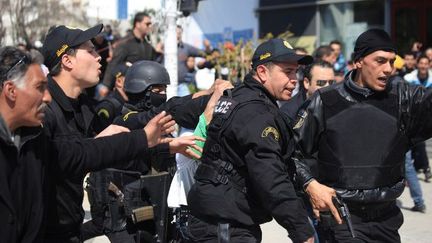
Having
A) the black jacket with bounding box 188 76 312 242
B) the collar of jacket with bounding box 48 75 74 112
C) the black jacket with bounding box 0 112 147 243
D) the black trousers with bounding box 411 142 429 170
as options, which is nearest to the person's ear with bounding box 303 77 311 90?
the black jacket with bounding box 188 76 312 242

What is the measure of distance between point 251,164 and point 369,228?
1.15 m

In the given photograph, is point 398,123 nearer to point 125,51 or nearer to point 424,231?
point 424,231

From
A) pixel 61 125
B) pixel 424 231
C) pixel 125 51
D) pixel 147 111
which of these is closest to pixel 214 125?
pixel 61 125

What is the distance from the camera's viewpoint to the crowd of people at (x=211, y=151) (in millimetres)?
3014

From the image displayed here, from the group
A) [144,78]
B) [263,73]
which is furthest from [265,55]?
[144,78]

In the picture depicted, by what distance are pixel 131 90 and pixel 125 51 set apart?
17.2 feet

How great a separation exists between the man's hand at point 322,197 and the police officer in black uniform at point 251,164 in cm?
25

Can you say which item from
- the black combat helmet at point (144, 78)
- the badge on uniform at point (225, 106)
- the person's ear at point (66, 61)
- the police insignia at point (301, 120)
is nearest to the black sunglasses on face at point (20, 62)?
the person's ear at point (66, 61)

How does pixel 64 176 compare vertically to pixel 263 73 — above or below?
below

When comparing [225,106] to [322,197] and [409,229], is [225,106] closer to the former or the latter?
[322,197]

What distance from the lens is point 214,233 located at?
397 cm

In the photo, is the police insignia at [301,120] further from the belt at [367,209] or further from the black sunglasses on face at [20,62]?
the black sunglasses on face at [20,62]

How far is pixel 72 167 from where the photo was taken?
3.27m

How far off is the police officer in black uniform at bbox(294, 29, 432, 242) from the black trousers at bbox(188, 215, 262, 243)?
1.95 ft
